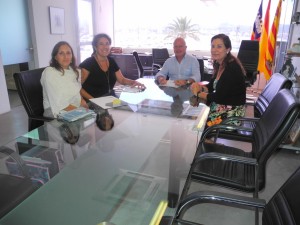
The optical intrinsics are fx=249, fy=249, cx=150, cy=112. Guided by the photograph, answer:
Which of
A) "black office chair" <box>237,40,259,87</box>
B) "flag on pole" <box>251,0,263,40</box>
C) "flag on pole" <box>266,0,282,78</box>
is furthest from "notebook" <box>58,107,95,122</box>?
"flag on pole" <box>251,0,263,40</box>

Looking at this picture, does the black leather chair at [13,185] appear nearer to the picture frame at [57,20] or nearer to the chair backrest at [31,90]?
the chair backrest at [31,90]

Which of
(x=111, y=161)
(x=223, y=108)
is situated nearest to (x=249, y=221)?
(x=223, y=108)

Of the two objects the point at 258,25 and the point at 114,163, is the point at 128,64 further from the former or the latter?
the point at 114,163

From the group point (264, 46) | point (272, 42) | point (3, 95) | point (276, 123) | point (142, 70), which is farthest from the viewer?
point (142, 70)

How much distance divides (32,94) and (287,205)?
5.93 feet

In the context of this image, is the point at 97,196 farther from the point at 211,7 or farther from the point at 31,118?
the point at 211,7

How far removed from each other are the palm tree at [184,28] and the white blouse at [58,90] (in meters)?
4.83

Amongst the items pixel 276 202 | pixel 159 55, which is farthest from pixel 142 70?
pixel 276 202

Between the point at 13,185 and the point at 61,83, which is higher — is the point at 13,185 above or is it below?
below

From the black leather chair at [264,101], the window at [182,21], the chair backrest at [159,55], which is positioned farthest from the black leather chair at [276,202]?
the window at [182,21]

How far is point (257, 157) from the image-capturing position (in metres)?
1.27

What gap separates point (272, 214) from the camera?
0.90 m

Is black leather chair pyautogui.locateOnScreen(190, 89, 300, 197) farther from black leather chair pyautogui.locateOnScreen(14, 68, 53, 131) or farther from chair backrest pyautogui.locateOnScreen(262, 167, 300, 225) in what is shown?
black leather chair pyautogui.locateOnScreen(14, 68, 53, 131)

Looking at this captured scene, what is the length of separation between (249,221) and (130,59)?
4462 millimetres
